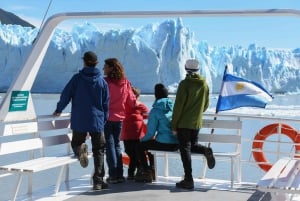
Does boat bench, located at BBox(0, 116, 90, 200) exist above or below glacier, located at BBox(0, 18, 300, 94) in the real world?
below

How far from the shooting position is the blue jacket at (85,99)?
4316 millimetres

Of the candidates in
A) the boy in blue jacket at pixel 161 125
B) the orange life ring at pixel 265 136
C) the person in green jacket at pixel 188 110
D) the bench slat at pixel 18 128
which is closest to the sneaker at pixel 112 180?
the boy in blue jacket at pixel 161 125

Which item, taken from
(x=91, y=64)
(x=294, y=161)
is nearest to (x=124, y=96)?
(x=91, y=64)

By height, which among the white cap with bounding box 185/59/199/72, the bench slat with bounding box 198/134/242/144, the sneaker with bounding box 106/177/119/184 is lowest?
the sneaker with bounding box 106/177/119/184

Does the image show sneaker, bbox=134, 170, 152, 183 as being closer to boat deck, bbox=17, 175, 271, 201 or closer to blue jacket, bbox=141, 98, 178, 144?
boat deck, bbox=17, 175, 271, 201

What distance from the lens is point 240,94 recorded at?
618cm

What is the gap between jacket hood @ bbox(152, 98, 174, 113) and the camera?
15.7 ft

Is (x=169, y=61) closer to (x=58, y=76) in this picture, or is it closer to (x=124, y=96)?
A: (x=58, y=76)

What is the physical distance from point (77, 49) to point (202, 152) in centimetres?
3953

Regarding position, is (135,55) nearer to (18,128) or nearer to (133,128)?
(133,128)

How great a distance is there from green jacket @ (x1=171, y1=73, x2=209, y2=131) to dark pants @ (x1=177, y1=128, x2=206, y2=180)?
0.07 meters

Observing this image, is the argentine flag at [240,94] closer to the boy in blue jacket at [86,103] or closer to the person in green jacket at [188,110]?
the person in green jacket at [188,110]

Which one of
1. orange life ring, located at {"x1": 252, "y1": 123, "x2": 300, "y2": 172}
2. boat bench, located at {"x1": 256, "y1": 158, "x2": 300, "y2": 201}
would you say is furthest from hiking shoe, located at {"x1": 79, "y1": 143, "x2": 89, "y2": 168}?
orange life ring, located at {"x1": 252, "y1": 123, "x2": 300, "y2": 172}

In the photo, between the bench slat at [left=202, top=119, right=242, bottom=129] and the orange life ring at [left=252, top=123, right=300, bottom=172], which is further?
the orange life ring at [left=252, top=123, right=300, bottom=172]
